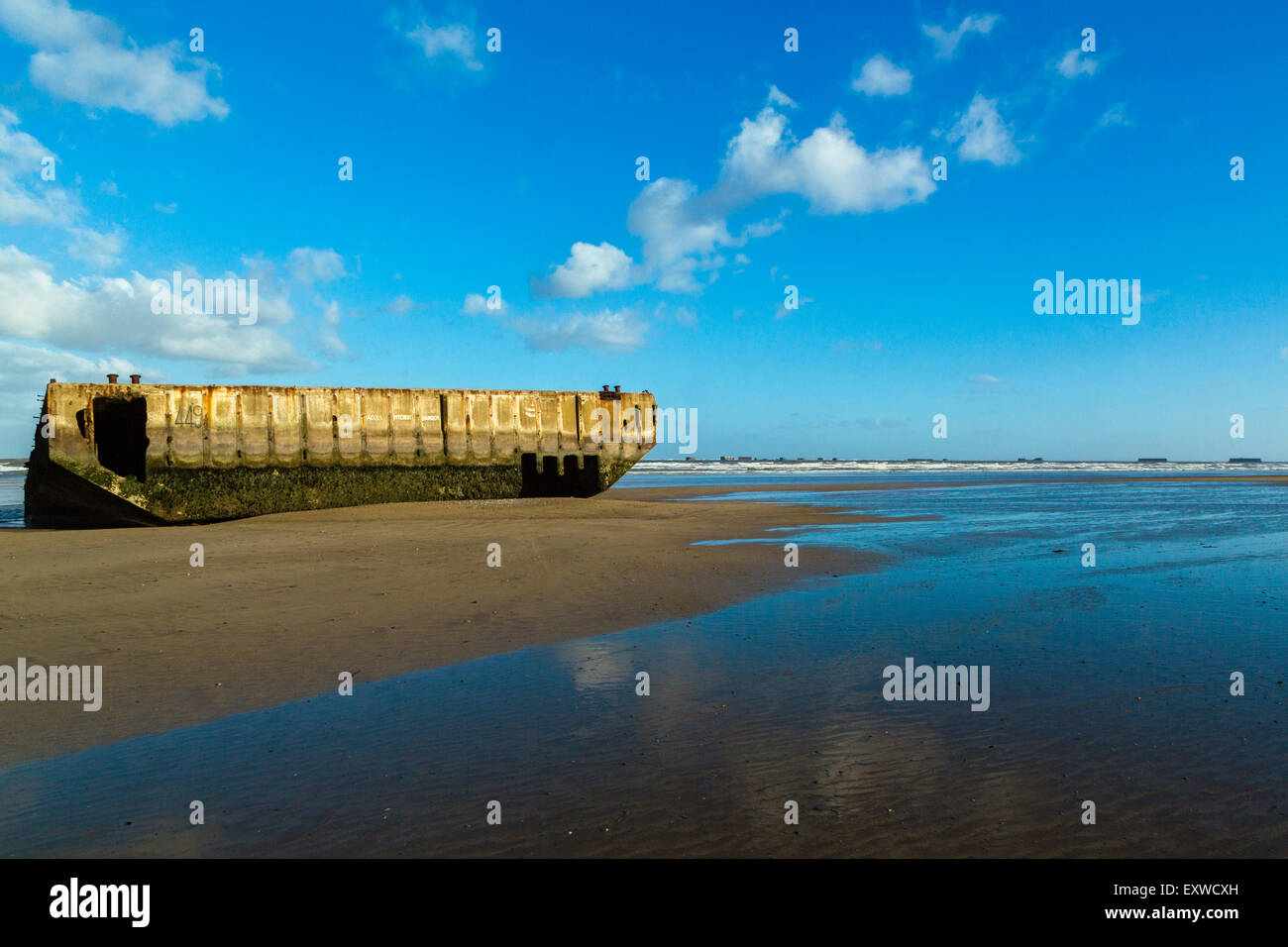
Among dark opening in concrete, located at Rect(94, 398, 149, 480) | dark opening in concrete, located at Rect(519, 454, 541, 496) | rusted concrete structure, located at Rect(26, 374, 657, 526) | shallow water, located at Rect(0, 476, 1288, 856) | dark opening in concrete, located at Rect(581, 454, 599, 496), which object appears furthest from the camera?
dark opening in concrete, located at Rect(581, 454, 599, 496)

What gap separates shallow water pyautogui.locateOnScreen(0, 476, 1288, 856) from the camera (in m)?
3.18

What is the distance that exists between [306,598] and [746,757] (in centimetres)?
614

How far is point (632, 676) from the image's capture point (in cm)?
552

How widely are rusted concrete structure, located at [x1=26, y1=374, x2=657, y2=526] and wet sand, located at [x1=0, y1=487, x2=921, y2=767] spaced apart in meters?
1.70

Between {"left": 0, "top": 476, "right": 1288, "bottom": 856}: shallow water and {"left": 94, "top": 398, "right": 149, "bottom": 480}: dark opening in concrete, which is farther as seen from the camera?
{"left": 94, "top": 398, "right": 149, "bottom": 480}: dark opening in concrete

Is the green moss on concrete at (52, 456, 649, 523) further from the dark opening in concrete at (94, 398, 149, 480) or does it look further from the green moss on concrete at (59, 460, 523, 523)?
the dark opening in concrete at (94, 398, 149, 480)

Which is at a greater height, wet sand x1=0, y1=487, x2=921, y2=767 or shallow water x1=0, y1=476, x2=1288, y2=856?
wet sand x1=0, y1=487, x2=921, y2=767

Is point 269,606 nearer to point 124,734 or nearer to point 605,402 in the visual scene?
point 124,734

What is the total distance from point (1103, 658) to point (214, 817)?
21.2ft

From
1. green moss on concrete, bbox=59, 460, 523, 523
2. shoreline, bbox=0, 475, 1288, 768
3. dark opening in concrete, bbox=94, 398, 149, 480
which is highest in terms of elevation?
dark opening in concrete, bbox=94, 398, 149, 480

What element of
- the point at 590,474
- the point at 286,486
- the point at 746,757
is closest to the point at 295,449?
the point at 286,486

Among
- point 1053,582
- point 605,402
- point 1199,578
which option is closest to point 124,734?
point 1053,582

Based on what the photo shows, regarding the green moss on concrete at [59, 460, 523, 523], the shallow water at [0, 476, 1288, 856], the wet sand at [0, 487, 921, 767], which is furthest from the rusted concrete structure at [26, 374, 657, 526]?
the shallow water at [0, 476, 1288, 856]

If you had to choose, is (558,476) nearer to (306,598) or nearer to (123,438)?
(123,438)
